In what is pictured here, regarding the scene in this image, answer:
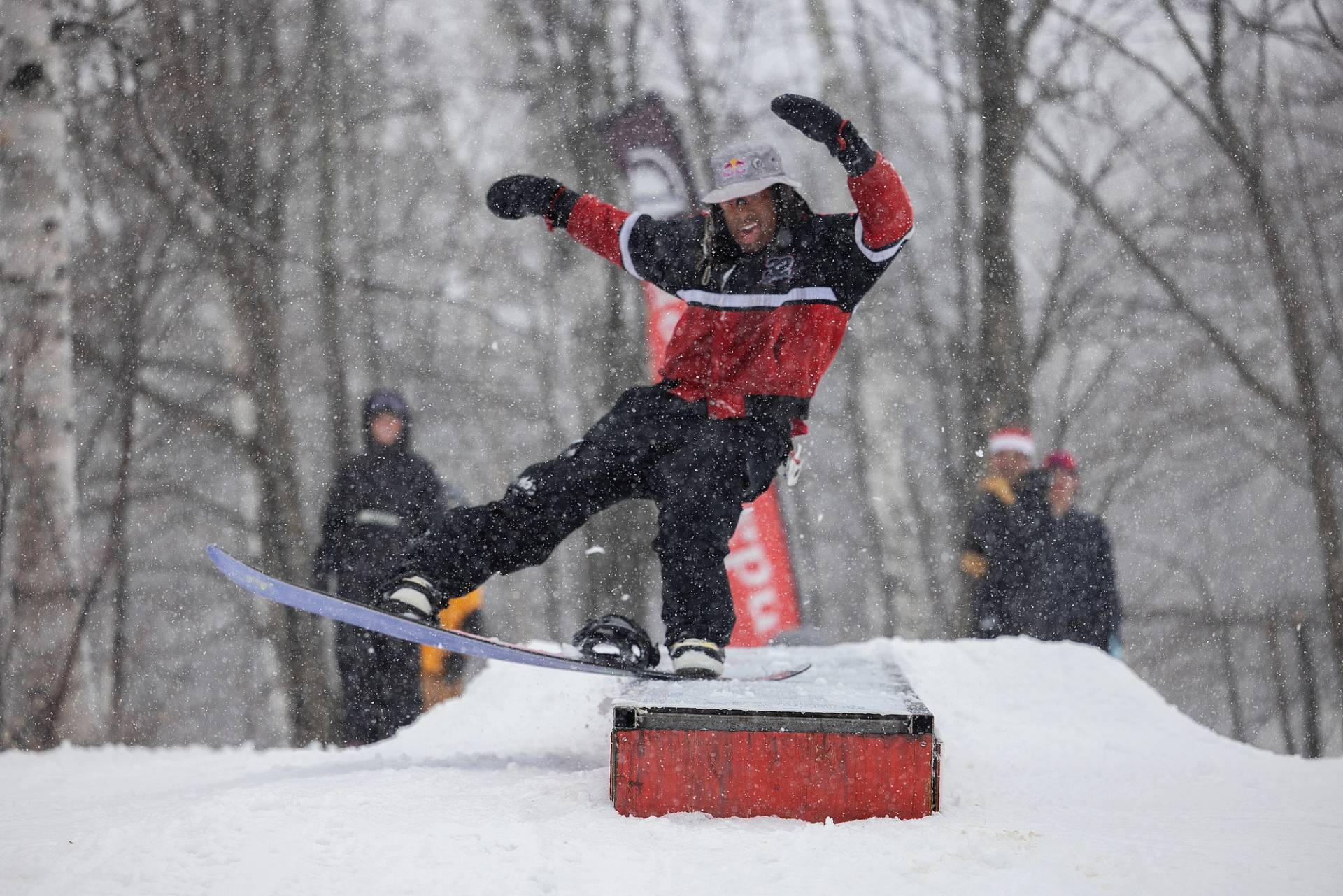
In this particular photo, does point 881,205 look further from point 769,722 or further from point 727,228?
point 769,722

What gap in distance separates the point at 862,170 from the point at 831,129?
0.49 feet

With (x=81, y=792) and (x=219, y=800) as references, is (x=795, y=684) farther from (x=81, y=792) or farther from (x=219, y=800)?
(x=81, y=792)

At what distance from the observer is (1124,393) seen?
59.6 ft

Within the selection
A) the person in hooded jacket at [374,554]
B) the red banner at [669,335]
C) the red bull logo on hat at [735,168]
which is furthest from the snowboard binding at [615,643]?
the red banner at [669,335]

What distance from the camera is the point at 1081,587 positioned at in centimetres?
536

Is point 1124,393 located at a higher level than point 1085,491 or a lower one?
higher

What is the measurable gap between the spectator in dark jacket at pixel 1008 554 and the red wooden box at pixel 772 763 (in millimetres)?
3151

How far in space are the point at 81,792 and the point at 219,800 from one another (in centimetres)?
120

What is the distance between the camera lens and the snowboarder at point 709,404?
3123 millimetres

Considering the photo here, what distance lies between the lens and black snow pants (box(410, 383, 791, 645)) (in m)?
3.12

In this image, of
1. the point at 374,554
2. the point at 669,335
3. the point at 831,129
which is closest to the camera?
the point at 831,129

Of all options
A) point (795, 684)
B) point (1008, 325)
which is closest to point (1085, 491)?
point (1008, 325)

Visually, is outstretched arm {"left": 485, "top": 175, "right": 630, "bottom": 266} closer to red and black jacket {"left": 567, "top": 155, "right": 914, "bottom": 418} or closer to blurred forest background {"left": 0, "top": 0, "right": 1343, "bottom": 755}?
red and black jacket {"left": 567, "top": 155, "right": 914, "bottom": 418}

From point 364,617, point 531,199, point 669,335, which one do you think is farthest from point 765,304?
point 669,335
